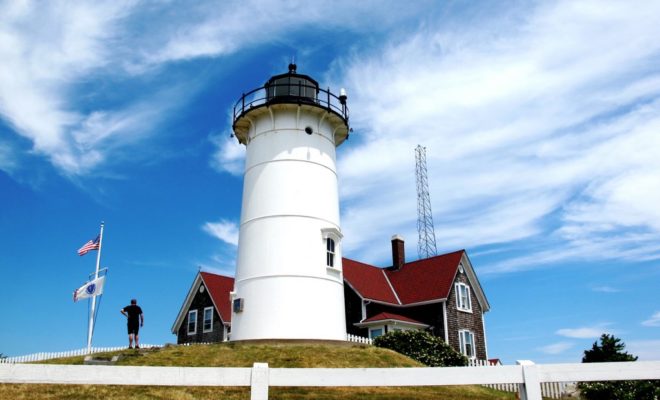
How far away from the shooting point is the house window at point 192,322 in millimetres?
33831

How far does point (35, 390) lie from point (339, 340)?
37.2 feet

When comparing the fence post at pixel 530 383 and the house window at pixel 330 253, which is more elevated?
the house window at pixel 330 253

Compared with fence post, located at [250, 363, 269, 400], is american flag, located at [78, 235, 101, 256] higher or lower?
higher

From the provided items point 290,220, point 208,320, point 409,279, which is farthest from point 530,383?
point 208,320

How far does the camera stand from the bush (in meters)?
23.1

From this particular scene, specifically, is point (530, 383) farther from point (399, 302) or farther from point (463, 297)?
point (463, 297)

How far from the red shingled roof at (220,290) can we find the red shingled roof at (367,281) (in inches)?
291

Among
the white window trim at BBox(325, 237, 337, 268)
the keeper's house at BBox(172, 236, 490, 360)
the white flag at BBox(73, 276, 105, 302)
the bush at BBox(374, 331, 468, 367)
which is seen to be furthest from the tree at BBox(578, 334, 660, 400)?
the white flag at BBox(73, 276, 105, 302)

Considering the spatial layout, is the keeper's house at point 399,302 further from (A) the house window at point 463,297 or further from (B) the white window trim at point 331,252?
(B) the white window trim at point 331,252

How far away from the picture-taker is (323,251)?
2156 cm

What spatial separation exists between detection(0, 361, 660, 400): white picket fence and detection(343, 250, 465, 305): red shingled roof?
2210 cm

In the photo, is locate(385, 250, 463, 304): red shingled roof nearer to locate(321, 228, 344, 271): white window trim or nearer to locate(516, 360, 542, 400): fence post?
locate(321, 228, 344, 271): white window trim

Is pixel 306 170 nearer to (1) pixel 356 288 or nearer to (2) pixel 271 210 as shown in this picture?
(2) pixel 271 210

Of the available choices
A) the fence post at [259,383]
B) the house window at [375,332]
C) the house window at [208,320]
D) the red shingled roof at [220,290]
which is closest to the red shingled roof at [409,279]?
the house window at [375,332]
